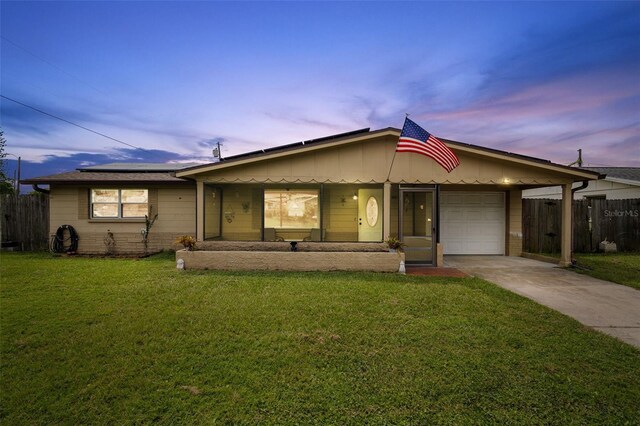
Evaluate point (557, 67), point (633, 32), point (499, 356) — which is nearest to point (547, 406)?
point (499, 356)

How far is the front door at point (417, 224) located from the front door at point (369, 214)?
2.66ft

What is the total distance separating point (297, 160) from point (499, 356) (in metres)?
7.13

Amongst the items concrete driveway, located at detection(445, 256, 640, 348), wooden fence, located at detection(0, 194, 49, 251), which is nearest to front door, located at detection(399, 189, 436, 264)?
concrete driveway, located at detection(445, 256, 640, 348)

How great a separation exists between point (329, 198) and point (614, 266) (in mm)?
9221

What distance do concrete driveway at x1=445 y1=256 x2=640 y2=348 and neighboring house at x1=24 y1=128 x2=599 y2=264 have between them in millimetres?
1358

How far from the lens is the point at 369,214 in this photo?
10.0 m

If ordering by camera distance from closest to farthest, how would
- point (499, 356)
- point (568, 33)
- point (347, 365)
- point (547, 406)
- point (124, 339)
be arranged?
1. point (547, 406)
2. point (347, 365)
3. point (499, 356)
4. point (124, 339)
5. point (568, 33)

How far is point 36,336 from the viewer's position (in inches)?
159

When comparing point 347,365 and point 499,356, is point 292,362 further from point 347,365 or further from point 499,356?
point 499,356

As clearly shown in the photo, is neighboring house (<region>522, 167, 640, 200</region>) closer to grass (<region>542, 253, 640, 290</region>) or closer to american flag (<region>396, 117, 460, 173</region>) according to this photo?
grass (<region>542, 253, 640, 290</region>)

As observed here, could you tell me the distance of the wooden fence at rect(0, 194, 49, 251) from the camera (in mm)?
11859

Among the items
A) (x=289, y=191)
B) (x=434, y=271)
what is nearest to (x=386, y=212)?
(x=434, y=271)

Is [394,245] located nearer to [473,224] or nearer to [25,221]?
[473,224]

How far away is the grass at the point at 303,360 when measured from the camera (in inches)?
102
